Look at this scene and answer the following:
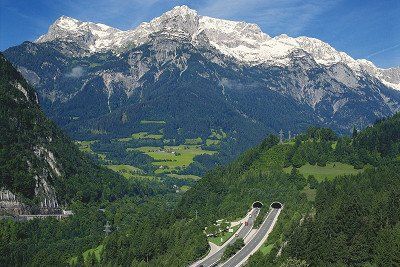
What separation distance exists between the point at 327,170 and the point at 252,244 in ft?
205

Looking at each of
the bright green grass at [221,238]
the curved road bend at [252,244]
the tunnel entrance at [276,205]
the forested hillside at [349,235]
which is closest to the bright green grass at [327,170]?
the tunnel entrance at [276,205]

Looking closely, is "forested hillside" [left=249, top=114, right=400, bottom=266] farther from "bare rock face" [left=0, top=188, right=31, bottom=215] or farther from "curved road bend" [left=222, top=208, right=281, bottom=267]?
"bare rock face" [left=0, top=188, right=31, bottom=215]

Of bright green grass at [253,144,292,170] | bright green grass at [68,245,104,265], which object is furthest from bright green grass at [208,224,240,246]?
bright green grass at [253,144,292,170]

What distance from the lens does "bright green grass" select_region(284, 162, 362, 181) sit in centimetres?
17600

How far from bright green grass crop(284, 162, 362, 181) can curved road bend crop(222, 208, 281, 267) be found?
31189 millimetres

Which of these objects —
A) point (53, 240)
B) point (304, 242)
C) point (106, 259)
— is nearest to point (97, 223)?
point (53, 240)

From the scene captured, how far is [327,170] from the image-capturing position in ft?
601

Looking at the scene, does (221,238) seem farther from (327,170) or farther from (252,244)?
(327,170)

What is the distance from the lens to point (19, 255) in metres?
153

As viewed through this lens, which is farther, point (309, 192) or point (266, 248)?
point (309, 192)

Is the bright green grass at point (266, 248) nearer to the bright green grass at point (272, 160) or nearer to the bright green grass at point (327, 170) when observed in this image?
the bright green grass at point (327, 170)

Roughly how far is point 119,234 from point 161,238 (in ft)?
→ 57.2

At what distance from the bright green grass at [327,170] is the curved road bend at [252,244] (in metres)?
31.2

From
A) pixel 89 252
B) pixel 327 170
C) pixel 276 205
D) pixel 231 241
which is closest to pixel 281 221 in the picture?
pixel 231 241
